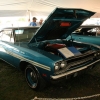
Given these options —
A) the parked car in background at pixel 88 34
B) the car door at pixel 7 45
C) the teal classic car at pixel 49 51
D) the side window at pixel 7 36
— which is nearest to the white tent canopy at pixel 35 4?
the parked car in background at pixel 88 34

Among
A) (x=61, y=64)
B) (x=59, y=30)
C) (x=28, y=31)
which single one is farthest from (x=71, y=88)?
(x=28, y=31)

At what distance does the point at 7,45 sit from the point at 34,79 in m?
1.38

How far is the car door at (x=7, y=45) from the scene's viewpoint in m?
3.57

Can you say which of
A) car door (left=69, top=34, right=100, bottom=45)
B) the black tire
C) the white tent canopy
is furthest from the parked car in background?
the black tire

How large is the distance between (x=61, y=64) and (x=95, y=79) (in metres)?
1.48

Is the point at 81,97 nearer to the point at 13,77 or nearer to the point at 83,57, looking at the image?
the point at 83,57

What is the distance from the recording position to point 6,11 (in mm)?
7715

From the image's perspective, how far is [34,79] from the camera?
299 centimetres

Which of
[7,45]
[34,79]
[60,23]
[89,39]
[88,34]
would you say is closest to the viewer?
[34,79]

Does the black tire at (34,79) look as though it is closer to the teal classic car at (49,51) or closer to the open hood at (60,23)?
the teal classic car at (49,51)

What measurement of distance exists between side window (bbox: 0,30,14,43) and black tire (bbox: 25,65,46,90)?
1.11m

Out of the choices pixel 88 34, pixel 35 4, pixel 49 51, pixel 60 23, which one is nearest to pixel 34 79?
pixel 49 51

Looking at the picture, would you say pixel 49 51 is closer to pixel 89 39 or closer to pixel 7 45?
pixel 7 45

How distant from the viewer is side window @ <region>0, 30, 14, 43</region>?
12.0 feet
